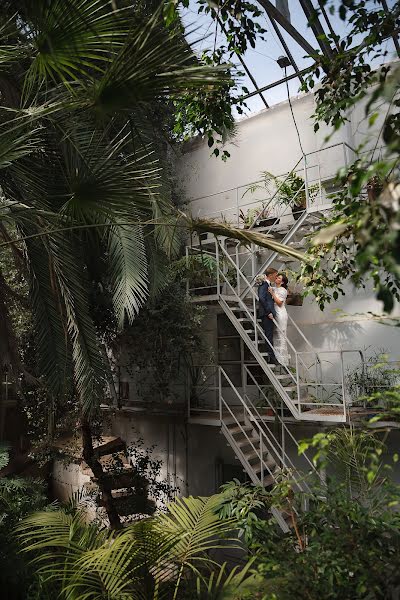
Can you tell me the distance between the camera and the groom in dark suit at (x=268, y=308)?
6.87m

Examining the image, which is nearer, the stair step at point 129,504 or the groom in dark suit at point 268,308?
the groom in dark suit at point 268,308

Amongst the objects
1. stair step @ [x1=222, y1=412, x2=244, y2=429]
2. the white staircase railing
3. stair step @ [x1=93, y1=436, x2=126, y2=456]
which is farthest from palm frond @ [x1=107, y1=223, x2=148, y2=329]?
stair step @ [x1=93, y1=436, x2=126, y2=456]

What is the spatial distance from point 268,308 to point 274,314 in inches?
5.4

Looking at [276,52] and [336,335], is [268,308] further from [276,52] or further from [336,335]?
[276,52]

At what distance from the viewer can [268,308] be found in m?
6.87

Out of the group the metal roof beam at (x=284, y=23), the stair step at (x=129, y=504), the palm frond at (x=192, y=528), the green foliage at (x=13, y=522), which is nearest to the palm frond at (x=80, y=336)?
the green foliage at (x=13, y=522)

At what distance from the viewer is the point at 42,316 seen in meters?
5.45

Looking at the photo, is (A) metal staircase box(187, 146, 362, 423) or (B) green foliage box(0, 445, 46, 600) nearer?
(B) green foliage box(0, 445, 46, 600)

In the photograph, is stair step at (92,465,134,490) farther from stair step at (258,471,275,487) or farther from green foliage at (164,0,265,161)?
green foliage at (164,0,265,161)

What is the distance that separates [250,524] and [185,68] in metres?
2.71

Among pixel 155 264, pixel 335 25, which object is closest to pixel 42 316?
pixel 155 264

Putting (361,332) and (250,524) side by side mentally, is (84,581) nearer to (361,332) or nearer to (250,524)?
(250,524)

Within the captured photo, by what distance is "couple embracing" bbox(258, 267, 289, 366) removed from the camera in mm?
6801

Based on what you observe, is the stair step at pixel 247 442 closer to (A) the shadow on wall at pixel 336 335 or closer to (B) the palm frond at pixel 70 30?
(A) the shadow on wall at pixel 336 335
